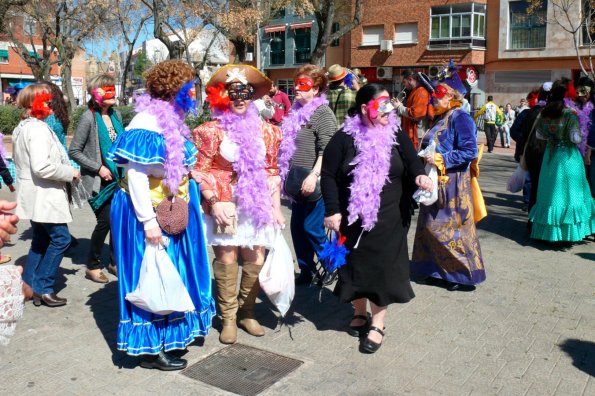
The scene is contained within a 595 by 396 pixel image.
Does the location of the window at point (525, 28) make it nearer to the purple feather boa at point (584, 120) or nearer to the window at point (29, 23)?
the window at point (29, 23)

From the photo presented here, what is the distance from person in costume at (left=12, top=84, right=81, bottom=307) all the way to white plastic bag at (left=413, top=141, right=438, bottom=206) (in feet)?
8.72

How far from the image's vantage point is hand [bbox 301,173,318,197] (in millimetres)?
5059

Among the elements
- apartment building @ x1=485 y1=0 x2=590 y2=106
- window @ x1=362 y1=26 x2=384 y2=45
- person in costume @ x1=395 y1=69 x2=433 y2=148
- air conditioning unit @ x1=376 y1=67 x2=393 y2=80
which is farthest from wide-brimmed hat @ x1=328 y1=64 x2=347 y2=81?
window @ x1=362 y1=26 x2=384 y2=45

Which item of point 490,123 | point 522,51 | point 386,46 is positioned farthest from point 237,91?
point 386,46

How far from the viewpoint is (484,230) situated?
320 inches

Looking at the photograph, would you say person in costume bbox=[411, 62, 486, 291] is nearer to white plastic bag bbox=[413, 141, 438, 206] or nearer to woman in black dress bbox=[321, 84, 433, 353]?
white plastic bag bbox=[413, 141, 438, 206]

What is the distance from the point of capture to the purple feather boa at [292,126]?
533 cm

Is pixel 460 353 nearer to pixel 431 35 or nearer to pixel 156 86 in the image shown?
pixel 156 86

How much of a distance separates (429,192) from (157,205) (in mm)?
1762

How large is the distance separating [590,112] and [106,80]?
18.0 ft

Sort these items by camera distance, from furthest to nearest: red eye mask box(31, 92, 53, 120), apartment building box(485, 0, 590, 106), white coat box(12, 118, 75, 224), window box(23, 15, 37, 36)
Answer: apartment building box(485, 0, 590, 106) < window box(23, 15, 37, 36) < red eye mask box(31, 92, 53, 120) < white coat box(12, 118, 75, 224)

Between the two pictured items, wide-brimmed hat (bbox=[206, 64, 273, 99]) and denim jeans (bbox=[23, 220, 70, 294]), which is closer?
wide-brimmed hat (bbox=[206, 64, 273, 99])

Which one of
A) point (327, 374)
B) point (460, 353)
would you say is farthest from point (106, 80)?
point (460, 353)

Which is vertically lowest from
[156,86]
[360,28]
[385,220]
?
[385,220]
